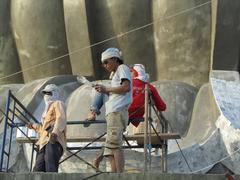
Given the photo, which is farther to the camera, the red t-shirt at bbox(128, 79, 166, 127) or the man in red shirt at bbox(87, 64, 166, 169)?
the red t-shirt at bbox(128, 79, 166, 127)

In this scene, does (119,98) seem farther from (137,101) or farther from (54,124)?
(137,101)

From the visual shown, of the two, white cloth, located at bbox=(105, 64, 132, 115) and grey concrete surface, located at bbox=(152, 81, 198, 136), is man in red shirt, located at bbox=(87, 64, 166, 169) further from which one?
grey concrete surface, located at bbox=(152, 81, 198, 136)

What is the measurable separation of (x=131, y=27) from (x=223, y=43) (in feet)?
5.31

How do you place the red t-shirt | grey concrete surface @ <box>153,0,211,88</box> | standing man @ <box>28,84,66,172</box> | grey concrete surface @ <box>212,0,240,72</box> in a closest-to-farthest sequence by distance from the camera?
standing man @ <box>28,84,66,172</box> → the red t-shirt → grey concrete surface @ <box>212,0,240,72</box> → grey concrete surface @ <box>153,0,211,88</box>

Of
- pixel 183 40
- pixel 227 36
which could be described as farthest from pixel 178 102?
pixel 227 36

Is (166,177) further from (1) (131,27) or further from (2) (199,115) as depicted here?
(1) (131,27)

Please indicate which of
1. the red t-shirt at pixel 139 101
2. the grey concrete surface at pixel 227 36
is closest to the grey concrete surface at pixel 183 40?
the grey concrete surface at pixel 227 36

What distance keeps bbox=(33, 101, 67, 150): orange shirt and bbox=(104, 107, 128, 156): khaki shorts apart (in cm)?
47

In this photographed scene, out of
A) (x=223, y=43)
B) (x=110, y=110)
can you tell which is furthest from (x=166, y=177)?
(x=223, y=43)

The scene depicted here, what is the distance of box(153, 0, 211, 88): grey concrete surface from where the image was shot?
11.4m

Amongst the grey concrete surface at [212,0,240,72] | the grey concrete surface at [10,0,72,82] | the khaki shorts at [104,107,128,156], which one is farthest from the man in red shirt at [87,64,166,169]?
the grey concrete surface at [10,0,72,82]

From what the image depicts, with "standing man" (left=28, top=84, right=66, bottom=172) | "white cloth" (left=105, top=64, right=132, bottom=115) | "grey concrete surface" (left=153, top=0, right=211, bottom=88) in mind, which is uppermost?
"grey concrete surface" (left=153, top=0, right=211, bottom=88)

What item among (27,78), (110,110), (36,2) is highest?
(36,2)

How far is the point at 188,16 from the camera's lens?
37.4 ft
